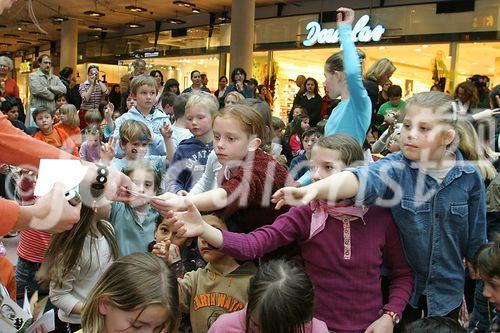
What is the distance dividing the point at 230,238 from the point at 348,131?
4.04 feet

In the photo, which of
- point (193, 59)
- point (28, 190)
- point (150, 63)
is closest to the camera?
point (28, 190)

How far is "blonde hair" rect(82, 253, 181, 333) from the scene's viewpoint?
175cm

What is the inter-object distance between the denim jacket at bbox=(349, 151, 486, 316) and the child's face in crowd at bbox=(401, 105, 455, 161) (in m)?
0.07

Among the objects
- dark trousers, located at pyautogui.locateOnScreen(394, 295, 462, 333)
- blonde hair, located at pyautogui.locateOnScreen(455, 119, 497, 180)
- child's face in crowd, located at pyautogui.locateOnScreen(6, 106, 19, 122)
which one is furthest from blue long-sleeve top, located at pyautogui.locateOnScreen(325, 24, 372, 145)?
child's face in crowd, located at pyautogui.locateOnScreen(6, 106, 19, 122)

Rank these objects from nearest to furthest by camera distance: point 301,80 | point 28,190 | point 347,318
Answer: point 347,318 → point 28,190 → point 301,80

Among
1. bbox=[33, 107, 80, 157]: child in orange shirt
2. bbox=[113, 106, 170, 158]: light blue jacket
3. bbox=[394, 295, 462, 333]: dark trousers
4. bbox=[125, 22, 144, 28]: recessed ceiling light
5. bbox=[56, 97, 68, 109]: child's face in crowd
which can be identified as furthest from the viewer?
bbox=[125, 22, 144, 28]: recessed ceiling light

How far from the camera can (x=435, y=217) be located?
2143 mm

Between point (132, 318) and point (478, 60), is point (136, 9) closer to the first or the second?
point (478, 60)

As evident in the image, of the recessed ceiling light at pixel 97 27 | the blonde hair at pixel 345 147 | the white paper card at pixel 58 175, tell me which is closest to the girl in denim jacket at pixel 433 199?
the blonde hair at pixel 345 147

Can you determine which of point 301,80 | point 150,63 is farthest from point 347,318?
point 150,63

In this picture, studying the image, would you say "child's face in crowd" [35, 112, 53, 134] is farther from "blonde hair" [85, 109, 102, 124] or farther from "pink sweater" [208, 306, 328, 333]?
"pink sweater" [208, 306, 328, 333]

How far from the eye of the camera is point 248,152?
2.41 m

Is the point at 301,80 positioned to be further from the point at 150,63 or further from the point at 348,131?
the point at 150,63

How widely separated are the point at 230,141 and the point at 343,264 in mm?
719
